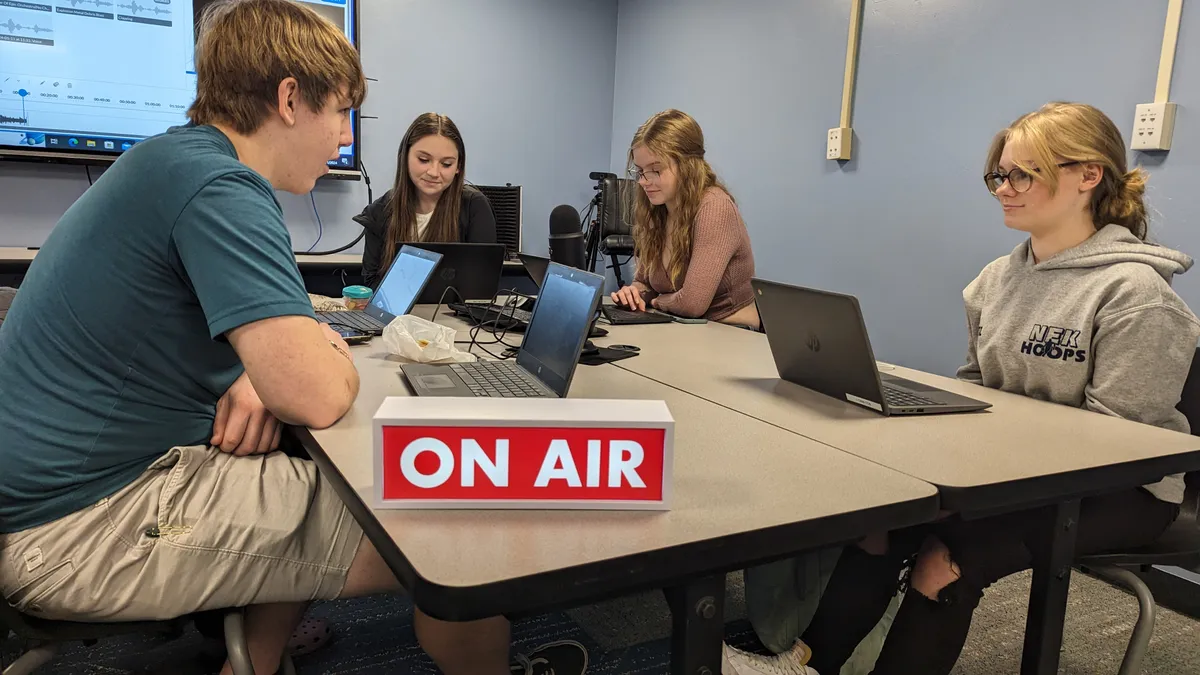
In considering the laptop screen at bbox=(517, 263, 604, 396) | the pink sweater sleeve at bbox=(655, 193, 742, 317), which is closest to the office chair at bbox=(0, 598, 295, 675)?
the laptop screen at bbox=(517, 263, 604, 396)

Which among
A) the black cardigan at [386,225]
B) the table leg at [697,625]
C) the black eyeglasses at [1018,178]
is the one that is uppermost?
the black eyeglasses at [1018,178]

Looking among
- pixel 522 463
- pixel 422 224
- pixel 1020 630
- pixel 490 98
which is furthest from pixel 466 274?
pixel 490 98

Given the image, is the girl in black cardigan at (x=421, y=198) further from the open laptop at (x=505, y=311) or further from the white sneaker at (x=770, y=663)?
the white sneaker at (x=770, y=663)

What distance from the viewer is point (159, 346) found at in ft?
3.22

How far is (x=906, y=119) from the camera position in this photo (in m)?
2.75

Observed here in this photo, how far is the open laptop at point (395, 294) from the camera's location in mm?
1878

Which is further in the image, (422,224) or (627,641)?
(422,224)

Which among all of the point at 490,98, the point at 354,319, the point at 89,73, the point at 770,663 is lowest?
the point at 770,663

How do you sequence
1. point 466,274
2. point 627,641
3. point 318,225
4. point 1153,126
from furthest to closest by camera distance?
point 318,225, point 466,274, point 1153,126, point 627,641

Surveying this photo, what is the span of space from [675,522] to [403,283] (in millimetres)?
1388

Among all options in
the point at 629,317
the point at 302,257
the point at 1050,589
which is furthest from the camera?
the point at 302,257

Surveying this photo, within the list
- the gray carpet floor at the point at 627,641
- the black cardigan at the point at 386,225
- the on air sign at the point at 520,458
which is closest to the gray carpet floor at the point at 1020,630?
the gray carpet floor at the point at 627,641

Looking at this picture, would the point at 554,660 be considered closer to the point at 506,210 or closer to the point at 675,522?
the point at 675,522

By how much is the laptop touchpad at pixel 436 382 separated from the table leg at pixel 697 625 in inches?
23.7
